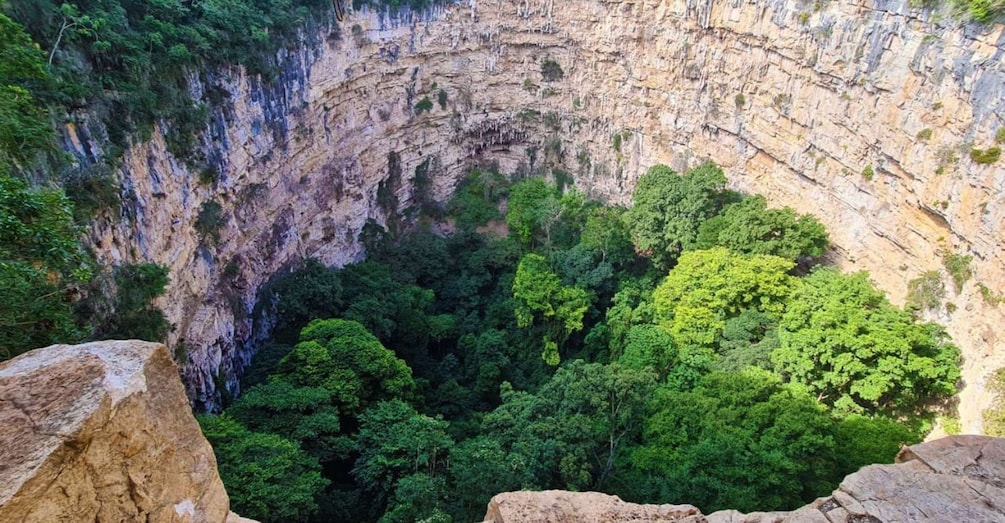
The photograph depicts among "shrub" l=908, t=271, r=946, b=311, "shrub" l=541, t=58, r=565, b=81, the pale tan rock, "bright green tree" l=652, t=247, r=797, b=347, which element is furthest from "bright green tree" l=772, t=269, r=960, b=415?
"shrub" l=541, t=58, r=565, b=81

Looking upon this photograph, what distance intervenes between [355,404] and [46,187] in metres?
10.2

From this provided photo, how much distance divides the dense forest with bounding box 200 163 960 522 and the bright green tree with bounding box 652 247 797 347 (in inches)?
3.0

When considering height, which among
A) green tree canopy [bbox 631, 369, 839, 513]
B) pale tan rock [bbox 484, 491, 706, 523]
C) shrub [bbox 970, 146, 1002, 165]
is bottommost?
green tree canopy [bbox 631, 369, 839, 513]

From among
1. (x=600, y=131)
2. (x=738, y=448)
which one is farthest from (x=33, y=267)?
(x=600, y=131)

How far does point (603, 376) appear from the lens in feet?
64.2

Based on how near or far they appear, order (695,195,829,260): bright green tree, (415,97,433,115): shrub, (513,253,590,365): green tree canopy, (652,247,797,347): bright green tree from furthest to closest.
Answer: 1. (415,97,433,115): shrub
2. (513,253,590,365): green tree canopy
3. (695,195,829,260): bright green tree
4. (652,247,797,347): bright green tree

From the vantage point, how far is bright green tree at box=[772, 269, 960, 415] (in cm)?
1773

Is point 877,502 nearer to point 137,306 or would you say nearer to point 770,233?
point 770,233

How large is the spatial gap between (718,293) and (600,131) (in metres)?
16.1

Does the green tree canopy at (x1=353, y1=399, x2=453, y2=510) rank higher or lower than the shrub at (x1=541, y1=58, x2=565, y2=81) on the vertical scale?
lower

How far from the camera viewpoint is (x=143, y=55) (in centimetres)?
1819

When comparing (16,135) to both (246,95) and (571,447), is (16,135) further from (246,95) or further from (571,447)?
(571,447)

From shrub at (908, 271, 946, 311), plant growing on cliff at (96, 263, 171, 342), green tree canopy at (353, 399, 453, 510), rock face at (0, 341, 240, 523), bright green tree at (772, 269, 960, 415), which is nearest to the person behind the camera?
rock face at (0, 341, 240, 523)

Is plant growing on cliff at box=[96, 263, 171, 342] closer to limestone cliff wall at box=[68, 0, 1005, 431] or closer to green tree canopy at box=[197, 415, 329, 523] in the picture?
limestone cliff wall at box=[68, 0, 1005, 431]
